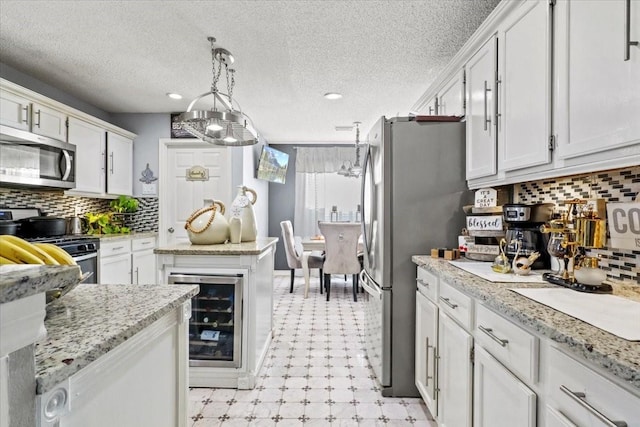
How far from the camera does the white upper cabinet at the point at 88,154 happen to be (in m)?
3.41

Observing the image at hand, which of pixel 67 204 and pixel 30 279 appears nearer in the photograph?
pixel 30 279

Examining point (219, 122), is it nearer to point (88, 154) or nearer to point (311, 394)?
point (311, 394)

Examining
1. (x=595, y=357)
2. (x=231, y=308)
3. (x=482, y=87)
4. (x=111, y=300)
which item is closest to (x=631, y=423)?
(x=595, y=357)

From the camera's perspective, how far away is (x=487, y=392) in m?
1.21

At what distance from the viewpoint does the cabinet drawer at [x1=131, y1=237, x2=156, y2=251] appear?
3.78m

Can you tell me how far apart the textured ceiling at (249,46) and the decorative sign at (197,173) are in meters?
0.92

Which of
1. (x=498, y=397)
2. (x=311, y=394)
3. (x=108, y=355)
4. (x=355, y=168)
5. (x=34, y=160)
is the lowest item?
(x=311, y=394)

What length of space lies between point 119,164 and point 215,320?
108 inches

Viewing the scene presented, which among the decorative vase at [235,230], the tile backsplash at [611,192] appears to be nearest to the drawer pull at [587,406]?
the tile backsplash at [611,192]

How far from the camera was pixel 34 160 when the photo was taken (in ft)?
9.20

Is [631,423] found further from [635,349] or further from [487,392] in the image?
[487,392]

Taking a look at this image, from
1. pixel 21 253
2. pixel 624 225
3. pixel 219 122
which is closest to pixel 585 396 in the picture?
pixel 624 225

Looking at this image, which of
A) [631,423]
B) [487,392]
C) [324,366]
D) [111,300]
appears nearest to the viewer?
[631,423]

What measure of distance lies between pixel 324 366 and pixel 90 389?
208 centimetres
